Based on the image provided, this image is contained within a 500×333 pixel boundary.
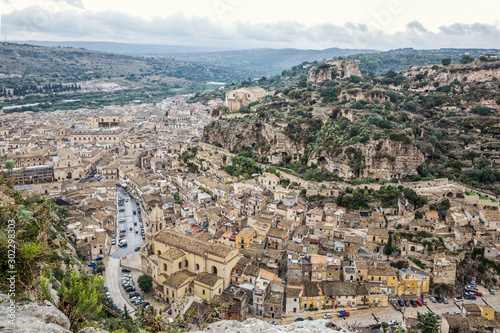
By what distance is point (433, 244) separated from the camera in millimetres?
29875

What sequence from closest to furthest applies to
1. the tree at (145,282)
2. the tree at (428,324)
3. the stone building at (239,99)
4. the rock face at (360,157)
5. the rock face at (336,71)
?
the tree at (428,324) < the tree at (145,282) < the rock face at (360,157) < the rock face at (336,71) < the stone building at (239,99)

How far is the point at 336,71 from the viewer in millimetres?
66688

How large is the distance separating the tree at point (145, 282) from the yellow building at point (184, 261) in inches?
18.2

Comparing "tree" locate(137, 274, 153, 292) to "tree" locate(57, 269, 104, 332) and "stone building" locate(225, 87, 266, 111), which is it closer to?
"tree" locate(57, 269, 104, 332)

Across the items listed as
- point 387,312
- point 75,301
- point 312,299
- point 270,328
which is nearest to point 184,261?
point 312,299

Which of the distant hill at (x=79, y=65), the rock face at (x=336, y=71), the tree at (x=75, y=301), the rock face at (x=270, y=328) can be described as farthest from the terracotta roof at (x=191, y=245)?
the distant hill at (x=79, y=65)

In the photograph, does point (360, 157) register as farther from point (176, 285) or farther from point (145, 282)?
point (145, 282)

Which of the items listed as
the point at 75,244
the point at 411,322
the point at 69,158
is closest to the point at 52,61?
the point at 69,158

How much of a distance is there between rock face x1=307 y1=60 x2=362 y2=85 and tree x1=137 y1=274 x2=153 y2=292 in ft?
166

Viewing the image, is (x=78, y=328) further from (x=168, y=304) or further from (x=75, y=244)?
(x=75, y=244)

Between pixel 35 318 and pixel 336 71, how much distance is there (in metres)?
66.7

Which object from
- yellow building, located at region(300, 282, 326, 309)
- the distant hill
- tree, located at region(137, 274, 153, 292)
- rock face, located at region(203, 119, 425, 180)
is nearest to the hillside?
rock face, located at region(203, 119, 425, 180)

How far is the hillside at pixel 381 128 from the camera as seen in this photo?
3869 centimetres

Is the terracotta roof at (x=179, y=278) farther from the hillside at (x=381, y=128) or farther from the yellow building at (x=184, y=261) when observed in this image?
the hillside at (x=381, y=128)
